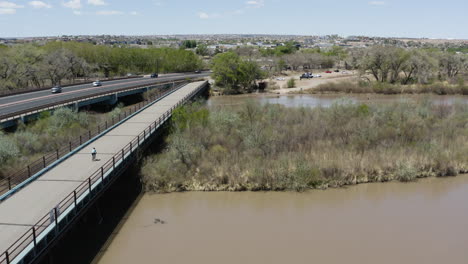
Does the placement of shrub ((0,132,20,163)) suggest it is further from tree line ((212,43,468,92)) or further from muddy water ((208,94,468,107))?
tree line ((212,43,468,92))

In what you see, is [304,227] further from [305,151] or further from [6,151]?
[6,151]

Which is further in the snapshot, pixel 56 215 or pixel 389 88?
pixel 389 88

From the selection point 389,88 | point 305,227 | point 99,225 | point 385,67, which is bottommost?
point 305,227

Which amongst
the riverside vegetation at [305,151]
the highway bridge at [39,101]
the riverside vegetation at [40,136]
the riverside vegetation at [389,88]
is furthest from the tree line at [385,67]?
the riverside vegetation at [40,136]

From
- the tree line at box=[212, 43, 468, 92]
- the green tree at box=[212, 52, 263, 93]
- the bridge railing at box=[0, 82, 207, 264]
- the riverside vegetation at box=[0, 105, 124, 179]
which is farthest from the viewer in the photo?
the tree line at box=[212, 43, 468, 92]

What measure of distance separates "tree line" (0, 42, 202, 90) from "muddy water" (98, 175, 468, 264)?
42.4 m

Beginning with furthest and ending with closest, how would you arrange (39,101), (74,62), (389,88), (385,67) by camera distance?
(385,67), (74,62), (389,88), (39,101)

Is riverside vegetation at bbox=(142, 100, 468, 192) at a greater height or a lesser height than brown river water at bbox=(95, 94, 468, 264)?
greater

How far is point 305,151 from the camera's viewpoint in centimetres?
2506

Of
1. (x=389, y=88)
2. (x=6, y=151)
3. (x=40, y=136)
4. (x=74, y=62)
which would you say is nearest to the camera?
(x=6, y=151)

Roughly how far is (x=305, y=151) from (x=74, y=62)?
5145 cm

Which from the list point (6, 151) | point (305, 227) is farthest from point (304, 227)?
point (6, 151)

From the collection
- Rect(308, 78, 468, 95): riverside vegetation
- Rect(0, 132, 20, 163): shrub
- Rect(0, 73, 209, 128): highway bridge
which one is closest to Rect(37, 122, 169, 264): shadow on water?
Rect(0, 132, 20, 163): shrub

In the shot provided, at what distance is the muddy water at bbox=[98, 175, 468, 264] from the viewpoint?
603 inches
